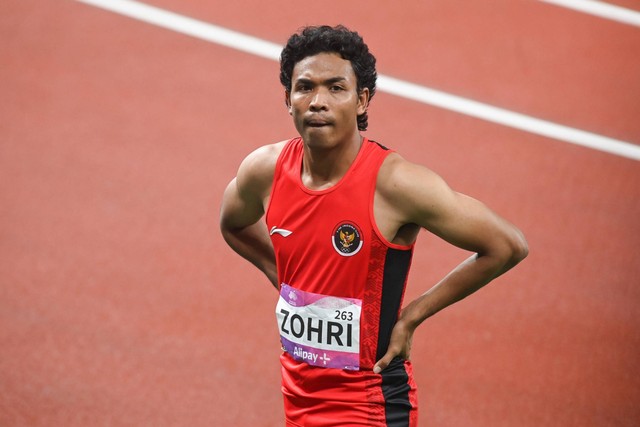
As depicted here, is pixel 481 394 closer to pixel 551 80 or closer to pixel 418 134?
pixel 418 134

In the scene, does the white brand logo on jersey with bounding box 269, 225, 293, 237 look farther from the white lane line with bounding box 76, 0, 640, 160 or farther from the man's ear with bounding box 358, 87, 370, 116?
the white lane line with bounding box 76, 0, 640, 160

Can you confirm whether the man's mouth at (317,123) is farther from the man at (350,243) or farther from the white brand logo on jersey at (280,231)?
the white brand logo on jersey at (280,231)

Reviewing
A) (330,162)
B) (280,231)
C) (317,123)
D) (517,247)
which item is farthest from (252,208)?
(517,247)

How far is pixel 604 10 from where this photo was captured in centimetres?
785

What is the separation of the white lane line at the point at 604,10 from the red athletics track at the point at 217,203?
85 mm

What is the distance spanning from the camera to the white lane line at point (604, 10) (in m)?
7.76

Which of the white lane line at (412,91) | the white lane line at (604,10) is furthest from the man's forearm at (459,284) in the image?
the white lane line at (604,10)

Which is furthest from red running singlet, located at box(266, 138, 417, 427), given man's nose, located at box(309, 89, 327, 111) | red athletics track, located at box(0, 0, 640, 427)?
red athletics track, located at box(0, 0, 640, 427)

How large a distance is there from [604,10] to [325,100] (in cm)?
537

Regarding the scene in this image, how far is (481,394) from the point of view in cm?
507

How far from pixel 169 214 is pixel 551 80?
3039mm

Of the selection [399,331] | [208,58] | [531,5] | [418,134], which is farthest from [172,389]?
[531,5]

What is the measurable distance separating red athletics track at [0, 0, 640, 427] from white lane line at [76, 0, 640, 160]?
3.4 inches

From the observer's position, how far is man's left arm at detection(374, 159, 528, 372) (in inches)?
121
